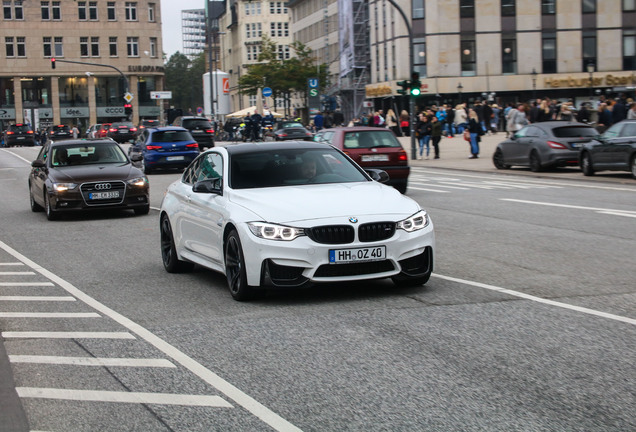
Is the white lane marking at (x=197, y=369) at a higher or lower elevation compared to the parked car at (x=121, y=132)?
lower

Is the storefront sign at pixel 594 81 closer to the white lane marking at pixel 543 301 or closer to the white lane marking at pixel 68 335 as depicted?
the white lane marking at pixel 543 301

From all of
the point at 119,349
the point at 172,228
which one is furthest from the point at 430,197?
the point at 119,349

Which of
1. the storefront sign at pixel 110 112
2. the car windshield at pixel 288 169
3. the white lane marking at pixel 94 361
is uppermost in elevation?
the storefront sign at pixel 110 112

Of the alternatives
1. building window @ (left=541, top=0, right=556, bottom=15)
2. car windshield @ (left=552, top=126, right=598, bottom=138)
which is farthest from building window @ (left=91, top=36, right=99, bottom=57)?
car windshield @ (left=552, top=126, right=598, bottom=138)

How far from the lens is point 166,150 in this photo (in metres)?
35.7

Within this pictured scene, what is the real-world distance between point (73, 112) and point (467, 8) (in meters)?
51.7

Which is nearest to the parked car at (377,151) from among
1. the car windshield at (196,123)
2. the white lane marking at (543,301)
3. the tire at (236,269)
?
the white lane marking at (543,301)

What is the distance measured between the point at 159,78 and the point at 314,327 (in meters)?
110

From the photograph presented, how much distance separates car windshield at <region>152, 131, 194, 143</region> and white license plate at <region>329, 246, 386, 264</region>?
27.7 meters

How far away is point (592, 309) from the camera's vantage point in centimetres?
820

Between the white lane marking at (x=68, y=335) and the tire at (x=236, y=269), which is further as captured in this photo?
the tire at (x=236, y=269)

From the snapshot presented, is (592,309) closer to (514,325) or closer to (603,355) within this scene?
(514,325)

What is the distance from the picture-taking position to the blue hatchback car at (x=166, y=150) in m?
35.6

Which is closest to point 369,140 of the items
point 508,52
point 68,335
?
point 68,335
